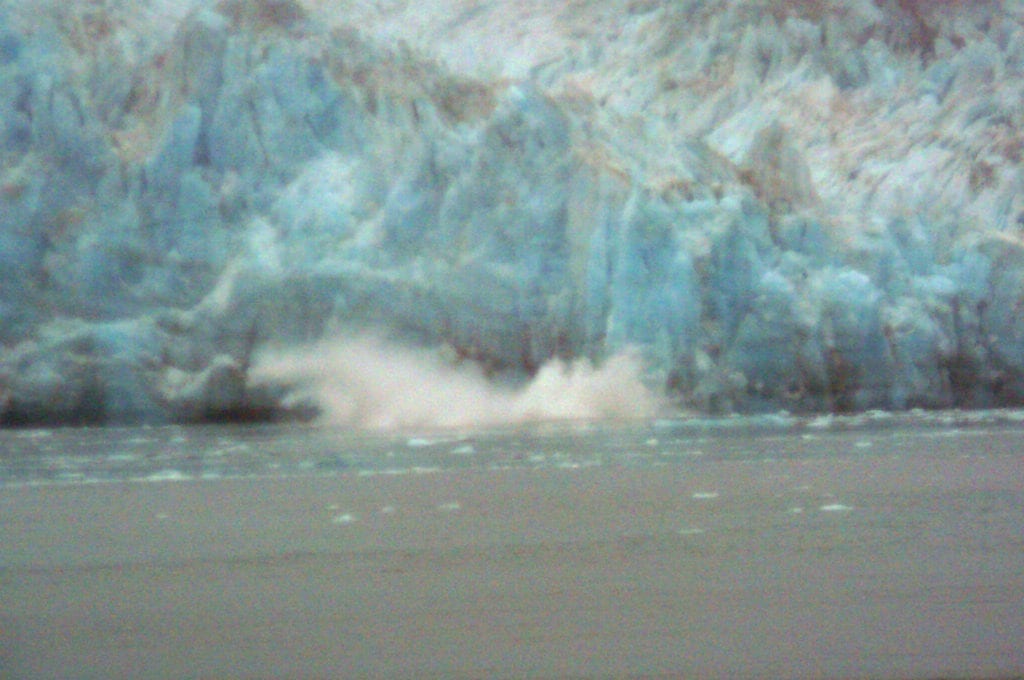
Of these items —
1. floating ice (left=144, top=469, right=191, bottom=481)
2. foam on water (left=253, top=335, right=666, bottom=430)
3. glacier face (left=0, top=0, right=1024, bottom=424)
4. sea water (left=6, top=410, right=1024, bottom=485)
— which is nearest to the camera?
floating ice (left=144, top=469, right=191, bottom=481)

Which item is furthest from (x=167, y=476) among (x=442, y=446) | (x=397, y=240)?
(x=397, y=240)

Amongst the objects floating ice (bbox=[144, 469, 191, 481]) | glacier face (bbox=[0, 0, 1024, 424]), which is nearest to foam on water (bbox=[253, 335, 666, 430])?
glacier face (bbox=[0, 0, 1024, 424])

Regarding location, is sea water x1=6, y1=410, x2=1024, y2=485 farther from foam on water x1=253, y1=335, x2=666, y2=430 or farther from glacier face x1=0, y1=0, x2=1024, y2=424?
glacier face x1=0, y1=0, x2=1024, y2=424

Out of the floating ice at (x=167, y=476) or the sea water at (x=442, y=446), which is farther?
the sea water at (x=442, y=446)

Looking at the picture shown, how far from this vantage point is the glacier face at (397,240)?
13.1 meters

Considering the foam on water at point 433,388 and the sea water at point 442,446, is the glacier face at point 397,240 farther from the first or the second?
the sea water at point 442,446

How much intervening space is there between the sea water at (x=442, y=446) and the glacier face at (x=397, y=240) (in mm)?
909

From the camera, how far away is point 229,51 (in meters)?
14.4

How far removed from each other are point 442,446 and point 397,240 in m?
4.74

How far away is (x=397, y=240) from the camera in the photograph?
14.1 meters

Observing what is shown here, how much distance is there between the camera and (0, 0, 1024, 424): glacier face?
13.1 metres

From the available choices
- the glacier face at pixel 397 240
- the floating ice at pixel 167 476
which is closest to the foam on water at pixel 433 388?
the glacier face at pixel 397 240

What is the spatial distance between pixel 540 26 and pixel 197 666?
22204mm

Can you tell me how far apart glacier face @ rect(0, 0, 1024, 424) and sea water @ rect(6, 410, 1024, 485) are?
0.91 meters
